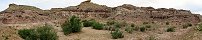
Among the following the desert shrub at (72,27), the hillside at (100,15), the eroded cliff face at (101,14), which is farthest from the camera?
the eroded cliff face at (101,14)

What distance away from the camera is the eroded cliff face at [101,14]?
65.1 m

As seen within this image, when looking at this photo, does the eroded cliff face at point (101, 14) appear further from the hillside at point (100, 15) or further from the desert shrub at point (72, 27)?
the desert shrub at point (72, 27)

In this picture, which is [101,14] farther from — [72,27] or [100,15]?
[72,27]

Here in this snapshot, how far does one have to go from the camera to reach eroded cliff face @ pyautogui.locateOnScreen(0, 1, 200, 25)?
213 ft

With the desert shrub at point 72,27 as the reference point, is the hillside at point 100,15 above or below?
below

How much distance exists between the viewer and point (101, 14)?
71312mm

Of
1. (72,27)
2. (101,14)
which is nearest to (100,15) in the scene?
(101,14)

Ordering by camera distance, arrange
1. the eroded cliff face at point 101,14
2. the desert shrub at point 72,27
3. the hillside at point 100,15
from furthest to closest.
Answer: the eroded cliff face at point 101,14
the hillside at point 100,15
the desert shrub at point 72,27

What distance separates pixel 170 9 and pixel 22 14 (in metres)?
19.7

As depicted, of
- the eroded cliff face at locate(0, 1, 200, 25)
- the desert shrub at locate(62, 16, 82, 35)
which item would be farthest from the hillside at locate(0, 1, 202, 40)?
the desert shrub at locate(62, 16, 82, 35)

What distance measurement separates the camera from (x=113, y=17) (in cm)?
6938

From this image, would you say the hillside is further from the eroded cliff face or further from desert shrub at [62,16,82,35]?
desert shrub at [62,16,82,35]

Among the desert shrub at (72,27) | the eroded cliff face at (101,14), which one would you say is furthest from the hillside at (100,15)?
the desert shrub at (72,27)

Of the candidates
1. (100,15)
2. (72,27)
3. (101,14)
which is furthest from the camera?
(101,14)
